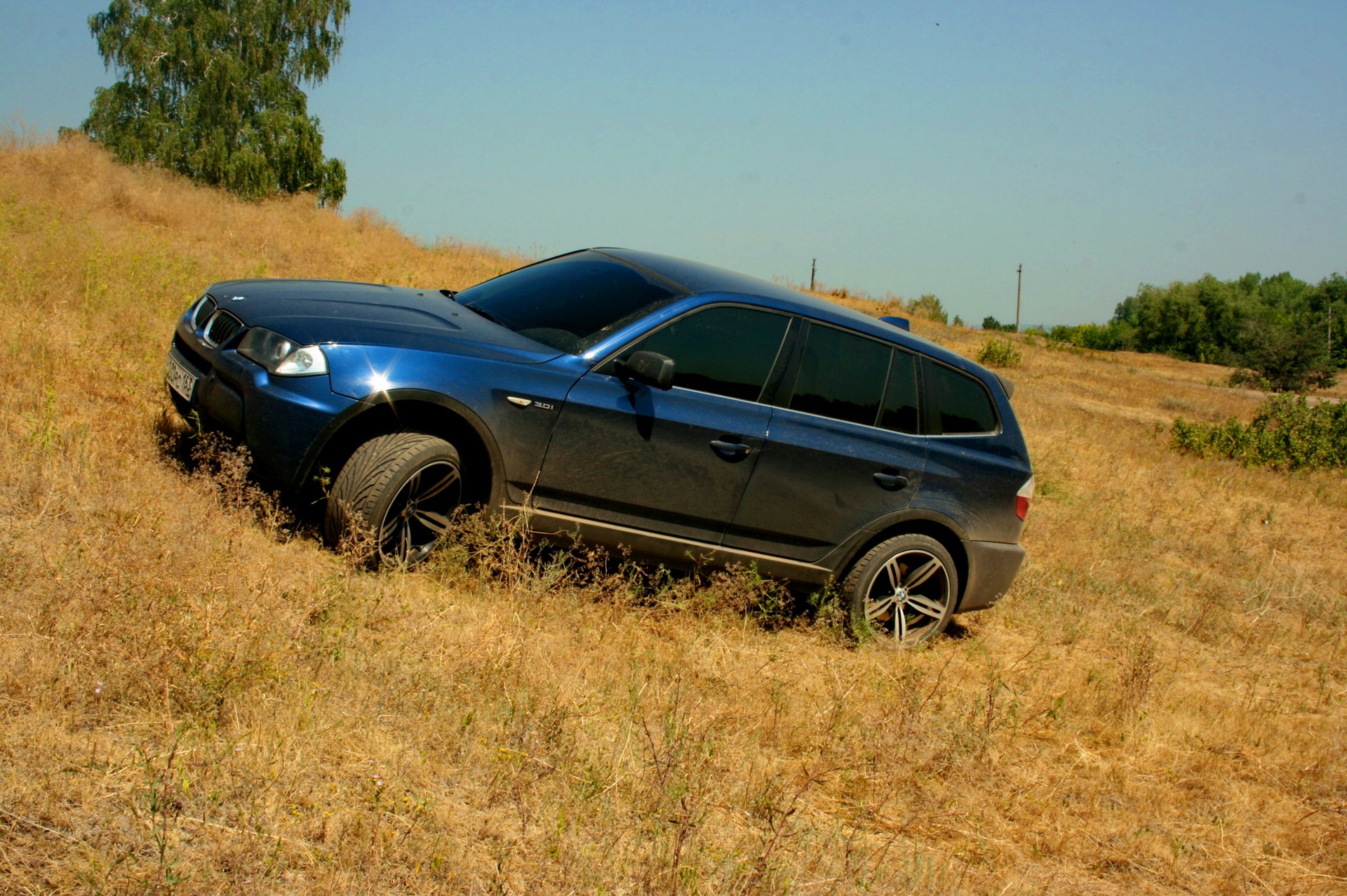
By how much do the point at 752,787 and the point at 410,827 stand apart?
1.34 meters

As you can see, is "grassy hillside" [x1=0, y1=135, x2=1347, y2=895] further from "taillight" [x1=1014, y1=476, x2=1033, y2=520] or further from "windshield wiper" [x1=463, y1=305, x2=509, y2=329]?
"windshield wiper" [x1=463, y1=305, x2=509, y2=329]

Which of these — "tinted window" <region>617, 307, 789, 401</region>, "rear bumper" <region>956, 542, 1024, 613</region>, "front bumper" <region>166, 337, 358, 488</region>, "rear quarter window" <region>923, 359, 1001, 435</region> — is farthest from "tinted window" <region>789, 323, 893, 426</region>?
"front bumper" <region>166, 337, 358, 488</region>

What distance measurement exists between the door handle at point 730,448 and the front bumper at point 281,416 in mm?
1682

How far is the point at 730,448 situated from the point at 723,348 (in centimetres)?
52

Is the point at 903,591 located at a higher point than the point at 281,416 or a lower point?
lower

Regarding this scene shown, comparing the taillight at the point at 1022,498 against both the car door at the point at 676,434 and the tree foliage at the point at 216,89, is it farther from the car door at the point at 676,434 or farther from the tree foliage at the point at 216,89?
the tree foliage at the point at 216,89

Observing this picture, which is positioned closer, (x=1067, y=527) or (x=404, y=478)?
(x=404, y=478)

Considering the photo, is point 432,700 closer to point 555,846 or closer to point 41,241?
point 555,846

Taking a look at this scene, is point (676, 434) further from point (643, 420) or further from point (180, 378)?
point (180, 378)

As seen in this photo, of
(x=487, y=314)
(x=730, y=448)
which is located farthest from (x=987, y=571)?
(x=487, y=314)

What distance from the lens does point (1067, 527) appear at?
398 inches

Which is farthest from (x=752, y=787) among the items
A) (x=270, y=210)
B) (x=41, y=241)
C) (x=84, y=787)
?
(x=270, y=210)

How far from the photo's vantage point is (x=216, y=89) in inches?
1422

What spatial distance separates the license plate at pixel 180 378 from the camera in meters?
4.85
